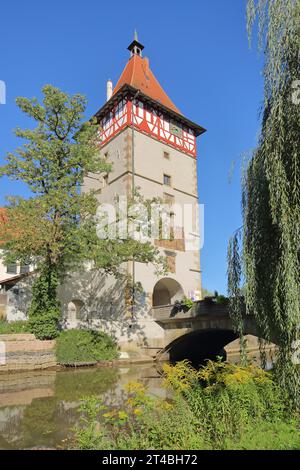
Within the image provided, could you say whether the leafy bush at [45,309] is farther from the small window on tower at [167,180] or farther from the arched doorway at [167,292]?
the small window on tower at [167,180]

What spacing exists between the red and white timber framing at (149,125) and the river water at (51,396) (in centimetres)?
1513

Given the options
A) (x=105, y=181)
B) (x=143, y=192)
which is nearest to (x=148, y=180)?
(x=143, y=192)

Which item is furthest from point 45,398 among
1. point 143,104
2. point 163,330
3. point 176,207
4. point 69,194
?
point 143,104

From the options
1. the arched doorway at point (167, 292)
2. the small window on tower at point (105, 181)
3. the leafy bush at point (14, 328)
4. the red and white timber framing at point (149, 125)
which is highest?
the red and white timber framing at point (149, 125)

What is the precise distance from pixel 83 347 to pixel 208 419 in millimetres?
12960

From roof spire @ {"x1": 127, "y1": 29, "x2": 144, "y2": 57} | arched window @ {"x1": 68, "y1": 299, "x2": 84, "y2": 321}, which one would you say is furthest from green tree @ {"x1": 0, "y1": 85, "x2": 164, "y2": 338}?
roof spire @ {"x1": 127, "y1": 29, "x2": 144, "y2": 57}

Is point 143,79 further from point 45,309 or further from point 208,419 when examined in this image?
point 208,419

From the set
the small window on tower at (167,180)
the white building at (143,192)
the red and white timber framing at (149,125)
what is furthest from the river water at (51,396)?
the red and white timber framing at (149,125)

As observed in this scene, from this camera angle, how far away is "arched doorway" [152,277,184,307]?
2481 centimetres

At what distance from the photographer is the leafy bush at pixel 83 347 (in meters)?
16.8

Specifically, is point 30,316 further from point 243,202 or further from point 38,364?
point 243,202
